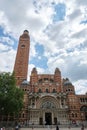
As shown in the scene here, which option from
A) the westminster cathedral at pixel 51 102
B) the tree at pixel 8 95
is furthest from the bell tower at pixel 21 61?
the tree at pixel 8 95

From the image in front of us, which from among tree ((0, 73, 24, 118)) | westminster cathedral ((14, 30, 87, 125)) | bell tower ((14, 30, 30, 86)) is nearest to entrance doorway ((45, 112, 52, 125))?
westminster cathedral ((14, 30, 87, 125))

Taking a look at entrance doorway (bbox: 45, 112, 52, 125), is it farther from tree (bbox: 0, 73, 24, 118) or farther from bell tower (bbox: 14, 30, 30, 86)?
bell tower (bbox: 14, 30, 30, 86)

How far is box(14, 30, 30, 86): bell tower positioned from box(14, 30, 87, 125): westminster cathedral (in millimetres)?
3298

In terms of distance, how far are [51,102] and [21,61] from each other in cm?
2383

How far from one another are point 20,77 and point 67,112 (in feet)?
79.7

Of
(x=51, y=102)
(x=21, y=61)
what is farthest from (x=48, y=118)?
(x=21, y=61)

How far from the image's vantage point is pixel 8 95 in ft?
126

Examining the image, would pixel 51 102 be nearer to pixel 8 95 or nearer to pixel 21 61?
pixel 8 95

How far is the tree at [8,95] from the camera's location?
38125 mm

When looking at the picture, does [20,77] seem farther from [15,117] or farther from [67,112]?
[67,112]

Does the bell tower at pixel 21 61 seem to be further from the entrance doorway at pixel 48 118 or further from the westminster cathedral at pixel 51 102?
Result: the entrance doorway at pixel 48 118

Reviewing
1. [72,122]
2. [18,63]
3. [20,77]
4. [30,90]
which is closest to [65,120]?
[72,122]

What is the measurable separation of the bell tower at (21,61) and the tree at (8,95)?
76.5ft

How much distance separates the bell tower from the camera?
66062 mm
